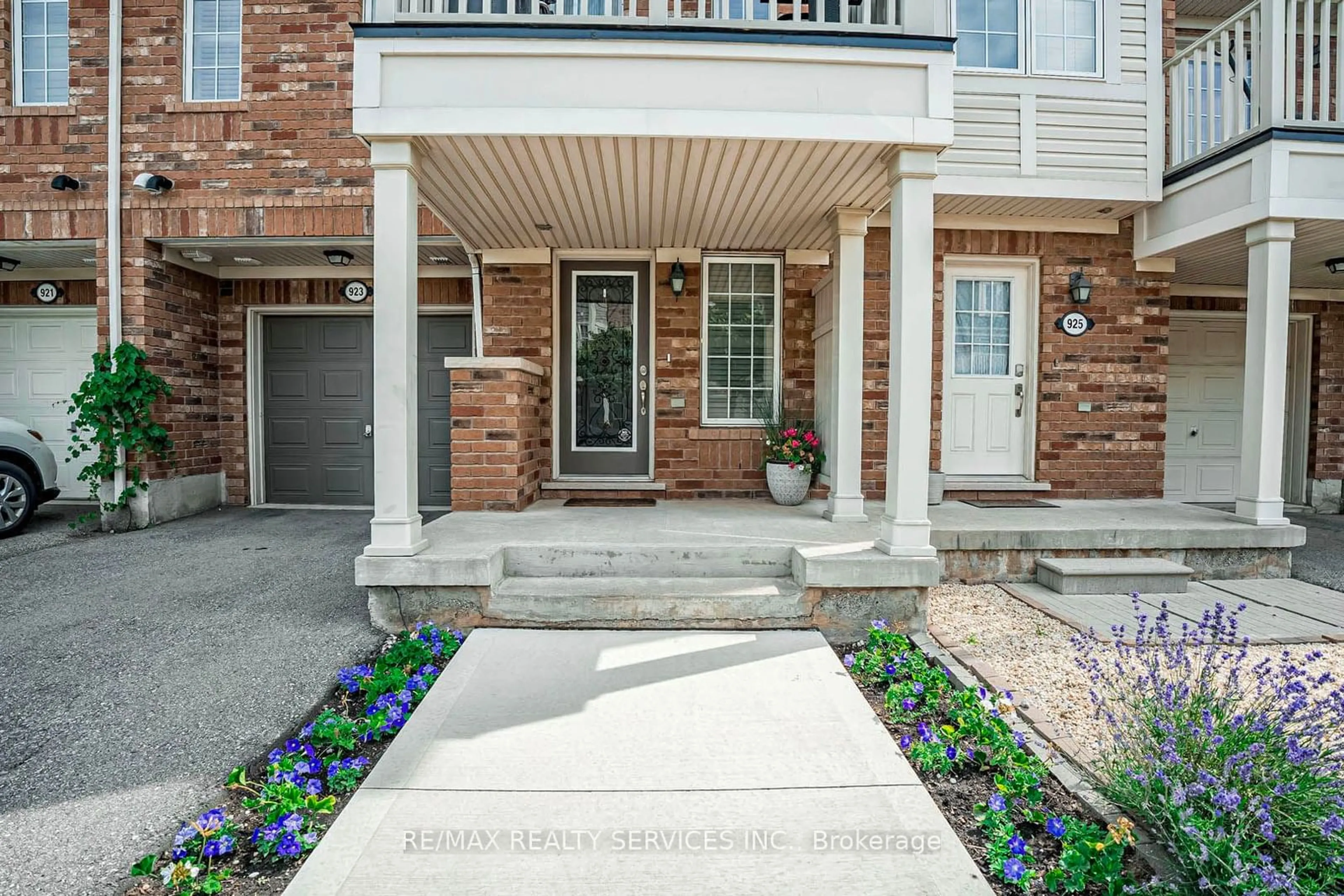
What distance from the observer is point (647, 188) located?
4.20 meters

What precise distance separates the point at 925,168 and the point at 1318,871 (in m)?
3.02

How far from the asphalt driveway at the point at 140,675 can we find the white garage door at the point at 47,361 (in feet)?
7.16

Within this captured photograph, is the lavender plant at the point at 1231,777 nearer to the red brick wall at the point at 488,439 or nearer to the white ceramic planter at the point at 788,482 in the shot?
the white ceramic planter at the point at 788,482

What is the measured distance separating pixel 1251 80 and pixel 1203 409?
3.12m

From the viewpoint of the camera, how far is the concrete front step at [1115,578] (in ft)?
14.2

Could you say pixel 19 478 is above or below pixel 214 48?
below

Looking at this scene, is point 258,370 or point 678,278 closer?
point 678,278

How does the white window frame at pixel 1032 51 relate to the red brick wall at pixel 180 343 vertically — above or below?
above

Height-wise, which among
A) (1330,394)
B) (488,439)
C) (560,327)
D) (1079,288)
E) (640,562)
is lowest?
(640,562)

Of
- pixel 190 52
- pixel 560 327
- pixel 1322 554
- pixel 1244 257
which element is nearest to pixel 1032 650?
pixel 1322 554

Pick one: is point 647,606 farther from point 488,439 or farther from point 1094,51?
point 1094,51

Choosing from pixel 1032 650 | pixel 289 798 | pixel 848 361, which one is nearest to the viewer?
pixel 289 798

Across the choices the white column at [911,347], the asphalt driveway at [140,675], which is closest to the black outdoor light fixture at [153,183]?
the asphalt driveway at [140,675]

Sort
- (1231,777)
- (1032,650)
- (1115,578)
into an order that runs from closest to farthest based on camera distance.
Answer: (1231,777)
(1032,650)
(1115,578)
